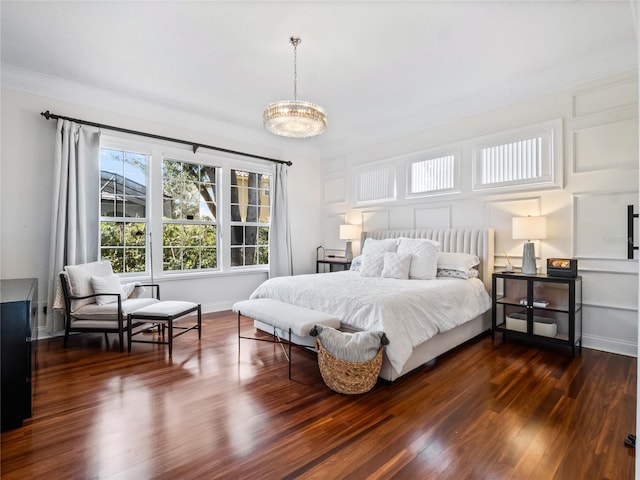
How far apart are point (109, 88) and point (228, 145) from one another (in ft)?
5.67

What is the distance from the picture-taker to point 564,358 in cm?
308

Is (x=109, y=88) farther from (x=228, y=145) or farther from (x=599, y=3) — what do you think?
(x=599, y=3)

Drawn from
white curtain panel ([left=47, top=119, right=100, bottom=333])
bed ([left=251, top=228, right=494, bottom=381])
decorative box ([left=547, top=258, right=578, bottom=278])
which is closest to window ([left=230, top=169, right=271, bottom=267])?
bed ([left=251, top=228, right=494, bottom=381])

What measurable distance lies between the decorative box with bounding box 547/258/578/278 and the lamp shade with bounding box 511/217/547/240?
0.28m

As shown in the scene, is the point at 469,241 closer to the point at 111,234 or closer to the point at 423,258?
the point at 423,258

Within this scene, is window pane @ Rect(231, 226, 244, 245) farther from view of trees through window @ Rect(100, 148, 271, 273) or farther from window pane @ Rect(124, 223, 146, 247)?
window pane @ Rect(124, 223, 146, 247)

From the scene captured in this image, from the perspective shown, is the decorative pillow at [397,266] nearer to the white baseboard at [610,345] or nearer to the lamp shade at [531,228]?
the lamp shade at [531,228]

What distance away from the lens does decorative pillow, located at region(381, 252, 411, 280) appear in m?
3.82

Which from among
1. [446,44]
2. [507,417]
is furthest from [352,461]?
[446,44]

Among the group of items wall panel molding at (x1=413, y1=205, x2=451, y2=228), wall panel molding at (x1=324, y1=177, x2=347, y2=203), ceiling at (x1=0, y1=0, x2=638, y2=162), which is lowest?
wall panel molding at (x1=413, y1=205, x2=451, y2=228)

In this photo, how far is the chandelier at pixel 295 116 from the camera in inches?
115

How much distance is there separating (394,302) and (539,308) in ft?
6.10

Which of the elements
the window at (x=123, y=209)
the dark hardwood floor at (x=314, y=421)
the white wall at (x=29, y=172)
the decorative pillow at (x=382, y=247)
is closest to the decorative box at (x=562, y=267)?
the dark hardwood floor at (x=314, y=421)

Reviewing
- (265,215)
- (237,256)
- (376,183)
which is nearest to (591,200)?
(376,183)
